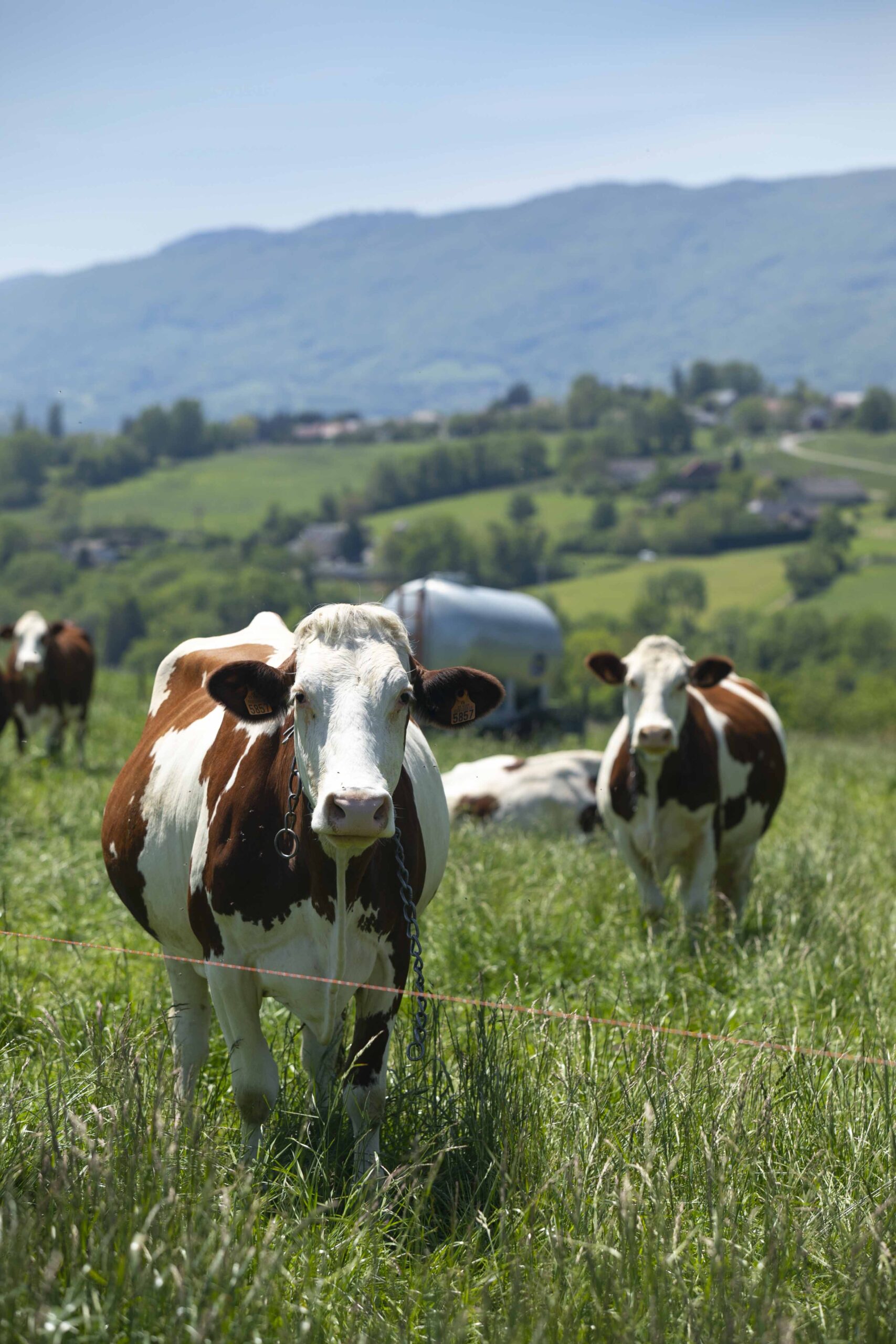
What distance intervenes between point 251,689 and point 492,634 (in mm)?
20077

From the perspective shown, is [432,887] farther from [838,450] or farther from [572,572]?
[838,450]

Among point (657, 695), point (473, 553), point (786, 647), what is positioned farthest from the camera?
point (473, 553)

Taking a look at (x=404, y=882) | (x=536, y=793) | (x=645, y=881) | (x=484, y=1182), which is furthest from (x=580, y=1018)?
(x=536, y=793)

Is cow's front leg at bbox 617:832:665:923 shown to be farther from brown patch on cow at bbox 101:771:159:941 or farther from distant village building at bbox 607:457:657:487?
distant village building at bbox 607:457:657:487

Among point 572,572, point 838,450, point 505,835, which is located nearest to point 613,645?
point 572,572

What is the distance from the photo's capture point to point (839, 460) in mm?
153125

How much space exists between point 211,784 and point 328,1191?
1.47m

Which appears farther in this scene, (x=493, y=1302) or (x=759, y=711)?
(x=759, y=711)

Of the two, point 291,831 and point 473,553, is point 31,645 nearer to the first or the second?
point 291,831

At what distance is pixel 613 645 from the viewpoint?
234 feet

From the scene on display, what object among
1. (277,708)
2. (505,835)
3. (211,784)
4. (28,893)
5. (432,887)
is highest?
(277,708)

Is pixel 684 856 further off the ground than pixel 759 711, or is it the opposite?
pixel 759 711

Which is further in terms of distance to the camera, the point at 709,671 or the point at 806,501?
the point at 806,501

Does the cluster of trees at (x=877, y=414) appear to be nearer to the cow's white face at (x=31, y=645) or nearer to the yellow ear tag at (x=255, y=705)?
the cow's white face at (x=31, y=645)
